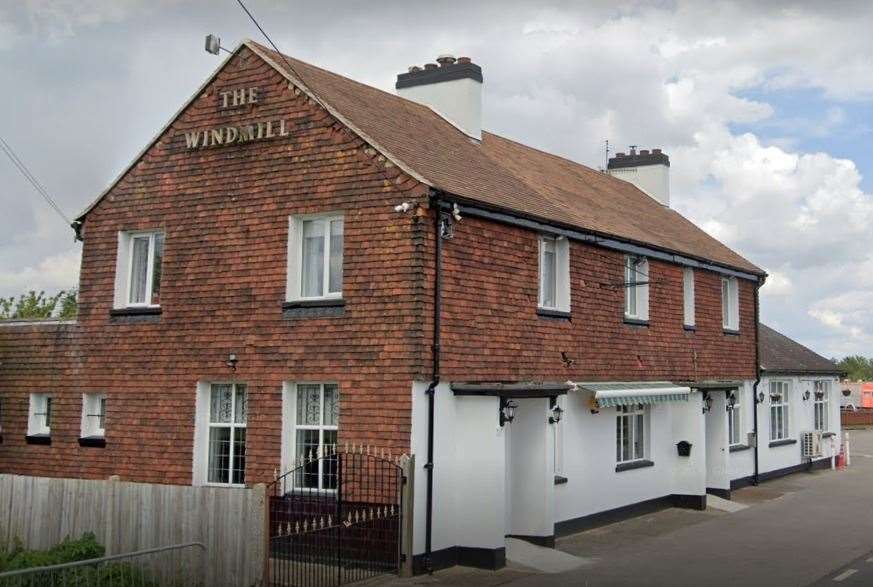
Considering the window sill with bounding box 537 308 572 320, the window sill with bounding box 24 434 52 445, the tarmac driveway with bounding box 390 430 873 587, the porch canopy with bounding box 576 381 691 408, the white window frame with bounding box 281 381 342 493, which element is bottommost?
the tarmac driveway with bounding box 390 430 873 587

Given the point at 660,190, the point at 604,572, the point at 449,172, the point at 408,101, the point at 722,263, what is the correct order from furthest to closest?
the point at 660,190, the point at 722,263, the point at 408,101, the point at 449,172, the point at 604,572

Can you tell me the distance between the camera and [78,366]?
18.4m

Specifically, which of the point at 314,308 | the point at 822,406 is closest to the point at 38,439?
the point at 314,308

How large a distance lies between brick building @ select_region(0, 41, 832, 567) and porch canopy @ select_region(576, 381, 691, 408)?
7 cm

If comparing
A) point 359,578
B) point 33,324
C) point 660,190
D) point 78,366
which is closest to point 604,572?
point 359,578

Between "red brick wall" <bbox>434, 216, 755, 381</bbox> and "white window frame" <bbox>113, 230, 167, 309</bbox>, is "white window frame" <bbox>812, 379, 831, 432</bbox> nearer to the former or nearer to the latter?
"red brick wall" <bbox>434, 216, 755, 381</bbox>

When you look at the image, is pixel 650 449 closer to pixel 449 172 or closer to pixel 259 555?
pixel 449 172

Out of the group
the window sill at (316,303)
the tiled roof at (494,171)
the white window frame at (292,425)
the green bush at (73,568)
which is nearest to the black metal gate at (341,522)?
the white window frame at (292,425)

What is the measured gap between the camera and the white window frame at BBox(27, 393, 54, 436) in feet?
62.3

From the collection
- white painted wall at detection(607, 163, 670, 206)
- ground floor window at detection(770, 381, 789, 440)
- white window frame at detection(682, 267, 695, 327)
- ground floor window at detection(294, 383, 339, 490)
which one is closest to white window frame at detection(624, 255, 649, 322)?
white window frame at detection(682, 267, 695, 327)

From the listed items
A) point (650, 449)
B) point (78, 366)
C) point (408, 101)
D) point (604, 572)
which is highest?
point (408, 101)

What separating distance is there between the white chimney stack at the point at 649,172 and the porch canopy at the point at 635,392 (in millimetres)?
9764

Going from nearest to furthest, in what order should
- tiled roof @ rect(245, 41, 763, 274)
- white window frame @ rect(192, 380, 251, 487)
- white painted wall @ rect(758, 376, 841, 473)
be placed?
tiled roof @ rect(245, 41, 763, 274) < white window frame @ rect(192, 380, 251, 487) < white painted wall @ rect(758, 376, 841, 473)

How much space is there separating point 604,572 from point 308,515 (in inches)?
177
